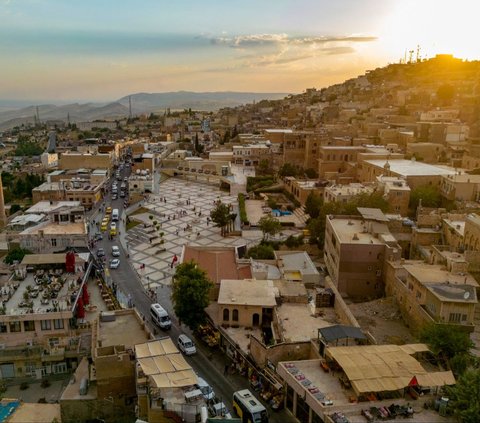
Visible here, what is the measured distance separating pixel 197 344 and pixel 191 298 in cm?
223

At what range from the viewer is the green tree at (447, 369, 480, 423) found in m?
12.3

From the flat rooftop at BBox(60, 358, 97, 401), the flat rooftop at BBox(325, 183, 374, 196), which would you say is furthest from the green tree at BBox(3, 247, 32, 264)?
the flat rooftop at BBox(325, 183, 374, 196)

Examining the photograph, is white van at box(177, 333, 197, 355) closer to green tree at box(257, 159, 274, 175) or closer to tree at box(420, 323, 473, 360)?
tree at box(420, 323, 473, 360)

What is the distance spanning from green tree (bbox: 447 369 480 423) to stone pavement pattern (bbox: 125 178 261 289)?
62.7 ft

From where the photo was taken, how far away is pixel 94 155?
58.9 metres

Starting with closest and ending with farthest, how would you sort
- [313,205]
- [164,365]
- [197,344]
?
[164,365] < [197,344] < [313,205]

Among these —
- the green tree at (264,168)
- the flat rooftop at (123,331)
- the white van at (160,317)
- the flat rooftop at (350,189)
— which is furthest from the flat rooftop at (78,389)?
the green tree at (264,168)

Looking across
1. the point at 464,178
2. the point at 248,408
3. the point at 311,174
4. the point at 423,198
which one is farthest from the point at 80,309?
the point at 311,174

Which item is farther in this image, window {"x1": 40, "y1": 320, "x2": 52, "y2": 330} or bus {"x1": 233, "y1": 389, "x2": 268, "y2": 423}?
window {"x1": 40, "y1": 320, "x2": 52, "y2": 330}

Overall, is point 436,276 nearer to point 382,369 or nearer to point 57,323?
point 382,369

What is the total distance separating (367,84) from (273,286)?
331 feet

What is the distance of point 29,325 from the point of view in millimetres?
20562

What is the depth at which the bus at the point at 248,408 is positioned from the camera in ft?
51.0

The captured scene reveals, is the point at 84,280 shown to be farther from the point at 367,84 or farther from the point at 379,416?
the point at 367,84
